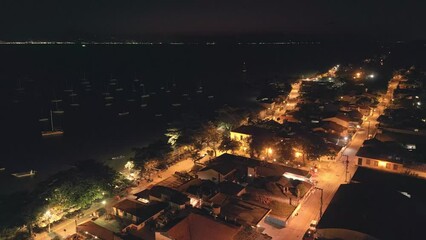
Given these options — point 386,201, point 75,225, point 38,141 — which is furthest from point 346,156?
point 38,141

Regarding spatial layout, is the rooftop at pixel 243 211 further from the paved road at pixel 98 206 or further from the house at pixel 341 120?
the house at pixel 341 120

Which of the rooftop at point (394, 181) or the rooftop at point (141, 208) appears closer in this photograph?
the rooftop at point (141, 208)

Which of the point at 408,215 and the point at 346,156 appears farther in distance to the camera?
the point at 346,156

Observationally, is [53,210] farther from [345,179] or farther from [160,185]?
[345,179]

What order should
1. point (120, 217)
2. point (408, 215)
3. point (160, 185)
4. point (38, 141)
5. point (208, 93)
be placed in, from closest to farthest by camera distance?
1. point (408, 215)
2. point (120, 217)
3. point (160, 185)
4. point (38, 141)
5. point (208, 93)

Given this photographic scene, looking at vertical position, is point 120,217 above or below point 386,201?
below

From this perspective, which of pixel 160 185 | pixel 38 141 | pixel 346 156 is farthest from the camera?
pixel 38 141

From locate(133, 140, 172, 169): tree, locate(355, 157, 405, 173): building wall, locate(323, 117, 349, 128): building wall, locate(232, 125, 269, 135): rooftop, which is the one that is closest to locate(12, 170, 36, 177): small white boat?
locate(133, 140, 172, 169): tree

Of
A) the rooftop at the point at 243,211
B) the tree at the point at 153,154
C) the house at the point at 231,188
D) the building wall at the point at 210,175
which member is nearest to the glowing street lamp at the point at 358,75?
the tree at the point at 153,154
